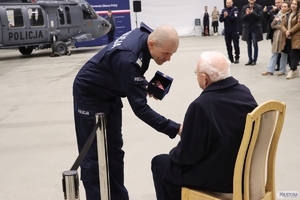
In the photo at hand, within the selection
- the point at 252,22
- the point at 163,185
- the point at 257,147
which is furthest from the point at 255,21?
the point at 257,147

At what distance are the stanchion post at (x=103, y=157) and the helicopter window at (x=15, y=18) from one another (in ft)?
42.8

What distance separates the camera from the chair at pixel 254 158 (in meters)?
2.14

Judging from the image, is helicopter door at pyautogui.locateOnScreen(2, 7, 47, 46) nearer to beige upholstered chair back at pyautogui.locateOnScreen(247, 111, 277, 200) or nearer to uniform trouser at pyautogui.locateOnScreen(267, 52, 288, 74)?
uniform trouser at pyautogui.locateOnScreen(267, 52, 288, 74)

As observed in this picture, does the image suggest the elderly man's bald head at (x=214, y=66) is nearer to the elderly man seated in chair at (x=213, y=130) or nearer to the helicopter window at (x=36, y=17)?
the elderly man seated in chair at (x=213, y=130)

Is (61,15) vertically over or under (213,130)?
over

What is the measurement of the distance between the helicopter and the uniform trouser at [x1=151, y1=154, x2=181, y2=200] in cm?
1330

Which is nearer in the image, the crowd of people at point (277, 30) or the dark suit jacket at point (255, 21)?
the crowd of people at point (277, 30)

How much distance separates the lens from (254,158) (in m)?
2.29

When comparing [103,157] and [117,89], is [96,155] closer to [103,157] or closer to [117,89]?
[103,157]

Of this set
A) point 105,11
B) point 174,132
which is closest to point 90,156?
point 174,132

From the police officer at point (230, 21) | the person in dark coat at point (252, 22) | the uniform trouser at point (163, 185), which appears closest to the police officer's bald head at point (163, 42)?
the uniform trouser at point (163, 185)

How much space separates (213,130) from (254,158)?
0.29 metres

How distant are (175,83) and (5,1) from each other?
29.8ft

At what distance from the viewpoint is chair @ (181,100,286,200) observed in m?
2.14
